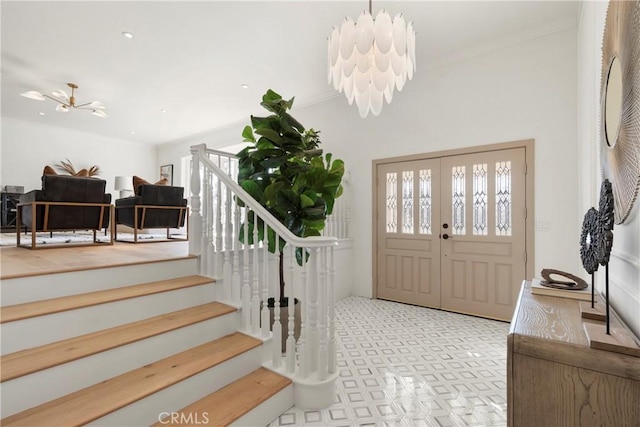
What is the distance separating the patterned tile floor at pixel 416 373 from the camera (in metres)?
1.83

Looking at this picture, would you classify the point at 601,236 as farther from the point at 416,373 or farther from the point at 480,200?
the point at 480,200

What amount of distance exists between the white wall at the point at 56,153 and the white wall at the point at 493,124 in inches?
266

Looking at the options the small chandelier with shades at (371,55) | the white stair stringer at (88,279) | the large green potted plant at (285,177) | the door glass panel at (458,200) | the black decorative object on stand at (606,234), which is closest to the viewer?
the black decorative object on stand at (606,234)

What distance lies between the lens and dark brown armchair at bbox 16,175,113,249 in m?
3.25

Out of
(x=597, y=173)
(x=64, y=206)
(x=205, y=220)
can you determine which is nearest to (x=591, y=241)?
(x=597, y=173)

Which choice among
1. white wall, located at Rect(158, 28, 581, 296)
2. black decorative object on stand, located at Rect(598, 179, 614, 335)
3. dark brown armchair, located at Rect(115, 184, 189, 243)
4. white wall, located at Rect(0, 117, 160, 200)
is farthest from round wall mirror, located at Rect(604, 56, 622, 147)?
white wall, located at Rect(0, 117, 160, 200)

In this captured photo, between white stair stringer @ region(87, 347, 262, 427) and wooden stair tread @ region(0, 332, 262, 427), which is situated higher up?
wooden stair tread @ region(0, 332, 262, 427)

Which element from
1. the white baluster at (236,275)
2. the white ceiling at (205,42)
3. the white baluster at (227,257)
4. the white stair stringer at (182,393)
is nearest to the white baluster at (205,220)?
the white baluster at (227,257)

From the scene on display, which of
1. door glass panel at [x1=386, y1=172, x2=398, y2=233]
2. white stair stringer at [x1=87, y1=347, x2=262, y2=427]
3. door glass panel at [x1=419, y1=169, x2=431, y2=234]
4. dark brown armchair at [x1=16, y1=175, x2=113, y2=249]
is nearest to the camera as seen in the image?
white stair stringer at [x1=87, y1=347, x2=262, y2=427]

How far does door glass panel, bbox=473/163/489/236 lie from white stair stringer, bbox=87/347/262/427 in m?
3.02

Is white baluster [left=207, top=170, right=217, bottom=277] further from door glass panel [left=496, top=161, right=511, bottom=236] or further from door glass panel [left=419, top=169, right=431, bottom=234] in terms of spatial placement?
door glass panel [left=496, top=161, right=511, bottom=236]

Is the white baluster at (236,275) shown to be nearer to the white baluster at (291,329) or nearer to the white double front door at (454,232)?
the white baluster at (291,329)

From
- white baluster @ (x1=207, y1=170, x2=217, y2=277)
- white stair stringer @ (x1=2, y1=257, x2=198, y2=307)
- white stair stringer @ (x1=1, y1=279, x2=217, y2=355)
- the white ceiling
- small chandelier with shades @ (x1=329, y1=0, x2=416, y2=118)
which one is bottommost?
white stair stringer @ (x1=1, y1=279, x2=217, y2=355)

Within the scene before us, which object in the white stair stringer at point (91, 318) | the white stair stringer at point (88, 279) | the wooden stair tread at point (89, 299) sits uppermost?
the white stair stringer at point (88, 279)
